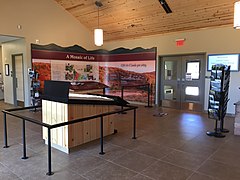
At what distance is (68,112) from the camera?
10.9 ft

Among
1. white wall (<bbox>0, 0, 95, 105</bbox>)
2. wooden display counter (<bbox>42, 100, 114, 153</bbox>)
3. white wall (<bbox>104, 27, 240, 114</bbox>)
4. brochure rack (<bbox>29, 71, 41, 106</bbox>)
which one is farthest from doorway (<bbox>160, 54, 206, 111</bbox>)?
brochure rack (<bbox>29, 71, 41, 106</bbox>)

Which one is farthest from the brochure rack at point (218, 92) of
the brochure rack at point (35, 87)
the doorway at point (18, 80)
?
the doorway at point (18, 80)

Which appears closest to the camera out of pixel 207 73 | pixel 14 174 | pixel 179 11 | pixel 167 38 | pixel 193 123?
pixel 14 174

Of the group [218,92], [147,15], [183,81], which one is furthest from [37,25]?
[218,92]

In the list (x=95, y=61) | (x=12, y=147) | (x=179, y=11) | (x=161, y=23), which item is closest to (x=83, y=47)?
(x=95, y=61)

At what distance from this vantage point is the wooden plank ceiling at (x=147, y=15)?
5.70 meters

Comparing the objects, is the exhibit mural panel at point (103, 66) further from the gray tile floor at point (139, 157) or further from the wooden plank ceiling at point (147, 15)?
the gray tile floor at point (139, 157)

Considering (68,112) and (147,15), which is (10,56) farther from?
(68,112)

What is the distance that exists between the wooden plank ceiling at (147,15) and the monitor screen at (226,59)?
948 millimetres

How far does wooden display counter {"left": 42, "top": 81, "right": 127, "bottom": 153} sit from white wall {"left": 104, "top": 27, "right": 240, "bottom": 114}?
4.16 m

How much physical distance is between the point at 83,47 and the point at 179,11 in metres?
4.44

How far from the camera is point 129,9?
22.0 ft

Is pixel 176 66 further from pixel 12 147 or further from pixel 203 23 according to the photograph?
pixel 12 147

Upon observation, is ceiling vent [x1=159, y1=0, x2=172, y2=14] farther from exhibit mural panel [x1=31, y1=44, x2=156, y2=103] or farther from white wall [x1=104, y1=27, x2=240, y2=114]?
exhibit mural panel [x1=31, y1=44, x2=156, y2=103]
